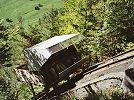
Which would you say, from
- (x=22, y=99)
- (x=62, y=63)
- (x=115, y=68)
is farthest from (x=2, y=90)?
(x=115, y=68)

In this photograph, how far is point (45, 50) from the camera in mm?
24734

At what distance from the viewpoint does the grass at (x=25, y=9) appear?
194ft

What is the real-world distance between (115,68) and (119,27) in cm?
974

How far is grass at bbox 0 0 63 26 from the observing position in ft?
194

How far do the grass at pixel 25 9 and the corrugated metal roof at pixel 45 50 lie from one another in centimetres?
3073

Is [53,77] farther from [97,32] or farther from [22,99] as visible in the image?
[97,32]

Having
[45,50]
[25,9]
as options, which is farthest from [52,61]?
[25,9]

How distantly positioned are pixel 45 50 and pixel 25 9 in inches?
1573

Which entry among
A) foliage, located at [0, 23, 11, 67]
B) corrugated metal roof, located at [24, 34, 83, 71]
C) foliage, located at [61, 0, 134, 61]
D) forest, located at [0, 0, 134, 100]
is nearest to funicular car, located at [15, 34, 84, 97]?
corrugated metal roof, located at [24, 34, 83, 71]

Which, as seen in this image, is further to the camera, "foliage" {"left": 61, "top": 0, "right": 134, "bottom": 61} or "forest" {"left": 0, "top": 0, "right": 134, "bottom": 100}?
"foliage" {"left": 61, "top": 0, "right": 134, "bottom": 61}

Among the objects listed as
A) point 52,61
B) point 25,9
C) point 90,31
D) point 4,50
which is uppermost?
point 52,61

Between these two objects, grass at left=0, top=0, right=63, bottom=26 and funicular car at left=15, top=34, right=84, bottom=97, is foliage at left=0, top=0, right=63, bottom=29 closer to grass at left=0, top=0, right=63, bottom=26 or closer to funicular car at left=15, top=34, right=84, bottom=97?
grass at left=0, top=0, right=63, bottom=26

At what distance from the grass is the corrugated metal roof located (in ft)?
101

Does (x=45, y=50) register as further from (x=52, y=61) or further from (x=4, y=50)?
(x=4, y=50)
